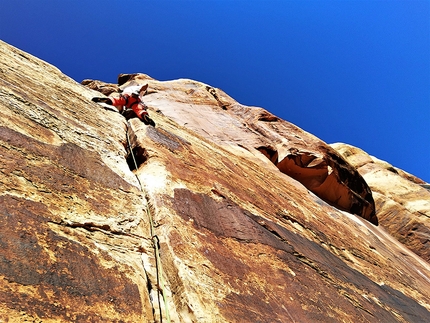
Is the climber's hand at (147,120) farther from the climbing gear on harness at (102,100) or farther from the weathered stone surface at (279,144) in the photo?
the weathered stone surface at (279,144)

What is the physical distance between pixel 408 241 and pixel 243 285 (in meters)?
12.6

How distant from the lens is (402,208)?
51.4ft

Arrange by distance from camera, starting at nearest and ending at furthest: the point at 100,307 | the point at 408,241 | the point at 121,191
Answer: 1. the point at 100,307
2. the point at 121,191
3. the point at 408,241

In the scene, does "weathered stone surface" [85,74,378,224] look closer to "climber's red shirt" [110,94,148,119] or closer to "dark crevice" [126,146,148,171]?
"climber's red shirt" [110,94,148,119]

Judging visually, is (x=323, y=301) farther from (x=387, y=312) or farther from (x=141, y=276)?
(x=141, y=276)

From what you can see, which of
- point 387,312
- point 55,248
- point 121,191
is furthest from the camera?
point 387,312

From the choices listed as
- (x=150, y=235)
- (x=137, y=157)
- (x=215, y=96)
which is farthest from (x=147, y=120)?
(x=215, y=96)

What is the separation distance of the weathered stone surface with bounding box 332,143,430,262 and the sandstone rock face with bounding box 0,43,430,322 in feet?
18.2

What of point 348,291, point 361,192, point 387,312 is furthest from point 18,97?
point 361,192

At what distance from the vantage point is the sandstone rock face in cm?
298

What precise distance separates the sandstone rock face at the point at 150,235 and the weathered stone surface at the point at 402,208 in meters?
5.56

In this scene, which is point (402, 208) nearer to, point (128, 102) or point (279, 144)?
point (279, 144)

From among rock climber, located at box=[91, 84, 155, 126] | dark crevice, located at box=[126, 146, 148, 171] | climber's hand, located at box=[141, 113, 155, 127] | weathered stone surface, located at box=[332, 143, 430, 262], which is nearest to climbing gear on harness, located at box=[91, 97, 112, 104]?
rock climber, located at box=[91, 84, 155, 126]

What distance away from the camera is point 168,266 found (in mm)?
3824
